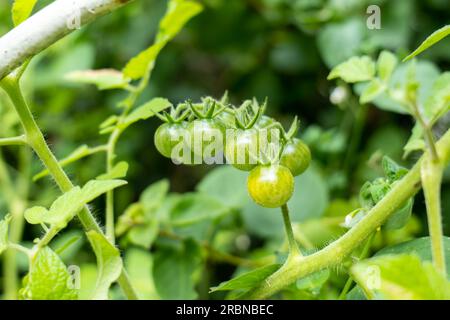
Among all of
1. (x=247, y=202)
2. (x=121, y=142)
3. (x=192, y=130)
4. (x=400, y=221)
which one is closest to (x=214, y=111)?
(x=192, y=130)

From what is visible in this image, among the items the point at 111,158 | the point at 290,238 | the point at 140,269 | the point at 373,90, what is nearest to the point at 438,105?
the point at 373,90

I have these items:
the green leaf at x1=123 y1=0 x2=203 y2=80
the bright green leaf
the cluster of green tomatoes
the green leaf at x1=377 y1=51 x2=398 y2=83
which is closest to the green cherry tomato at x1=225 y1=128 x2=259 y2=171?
the cluster of green tomatoes

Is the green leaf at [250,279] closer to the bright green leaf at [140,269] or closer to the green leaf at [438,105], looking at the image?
the green leaf at [438,105]

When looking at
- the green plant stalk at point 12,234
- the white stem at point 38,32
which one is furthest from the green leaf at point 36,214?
the green plant stalk at point 12,234

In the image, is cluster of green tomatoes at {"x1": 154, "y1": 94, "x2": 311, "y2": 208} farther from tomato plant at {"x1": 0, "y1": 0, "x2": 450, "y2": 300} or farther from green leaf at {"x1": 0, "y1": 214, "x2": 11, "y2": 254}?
green leaf at {"x1": 0, "y1": 214, "x2": 11, "y2": 254}

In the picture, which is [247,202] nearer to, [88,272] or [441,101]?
[88,272]

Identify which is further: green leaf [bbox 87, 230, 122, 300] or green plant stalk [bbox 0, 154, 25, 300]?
green plant stalk [bbox 0, 154, 25, 300]
